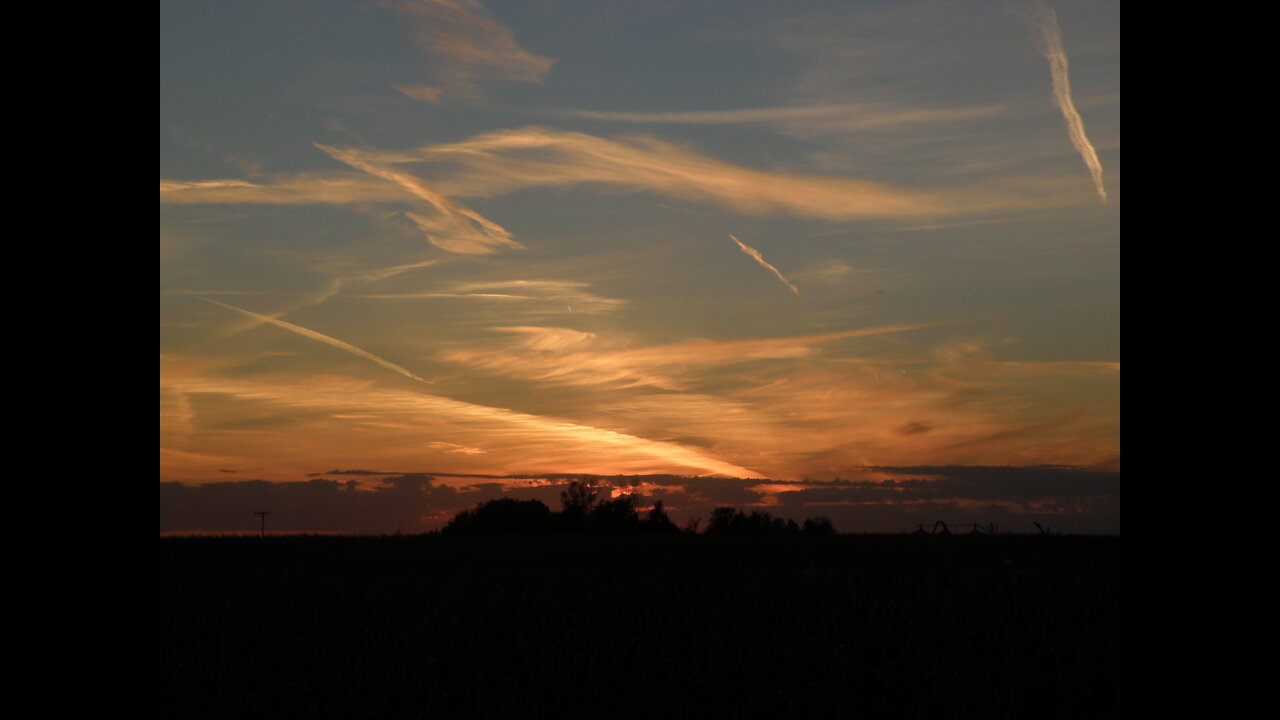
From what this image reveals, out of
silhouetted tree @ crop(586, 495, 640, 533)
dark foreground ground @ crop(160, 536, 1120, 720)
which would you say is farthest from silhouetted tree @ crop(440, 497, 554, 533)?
dark foreground ground @ crop(160, 536, 1120, 720)

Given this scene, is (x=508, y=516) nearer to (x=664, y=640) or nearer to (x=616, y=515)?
(x=616, y=515)

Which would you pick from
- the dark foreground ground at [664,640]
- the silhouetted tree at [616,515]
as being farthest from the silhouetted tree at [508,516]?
the dark foreground ground at [664,640]

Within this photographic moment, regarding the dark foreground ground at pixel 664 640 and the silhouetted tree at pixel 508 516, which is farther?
the silhouetted tree at pixel 508 516

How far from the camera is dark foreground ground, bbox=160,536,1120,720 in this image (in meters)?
6.25

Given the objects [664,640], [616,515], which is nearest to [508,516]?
[616,515]

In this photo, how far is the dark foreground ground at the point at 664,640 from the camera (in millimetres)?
6254

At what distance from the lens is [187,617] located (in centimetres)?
929

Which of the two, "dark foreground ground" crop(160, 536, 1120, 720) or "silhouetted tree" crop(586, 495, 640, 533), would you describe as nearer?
"dark foreground ground" crop(160, 536, 1120, 720)

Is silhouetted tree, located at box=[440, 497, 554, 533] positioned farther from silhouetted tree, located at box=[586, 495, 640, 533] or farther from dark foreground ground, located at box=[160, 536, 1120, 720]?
dark foreground ground, located at box=[160, 536, 1120, 720]

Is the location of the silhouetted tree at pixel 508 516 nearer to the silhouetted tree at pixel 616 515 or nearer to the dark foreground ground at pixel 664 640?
the silhouetted tree at pixel 616 515
